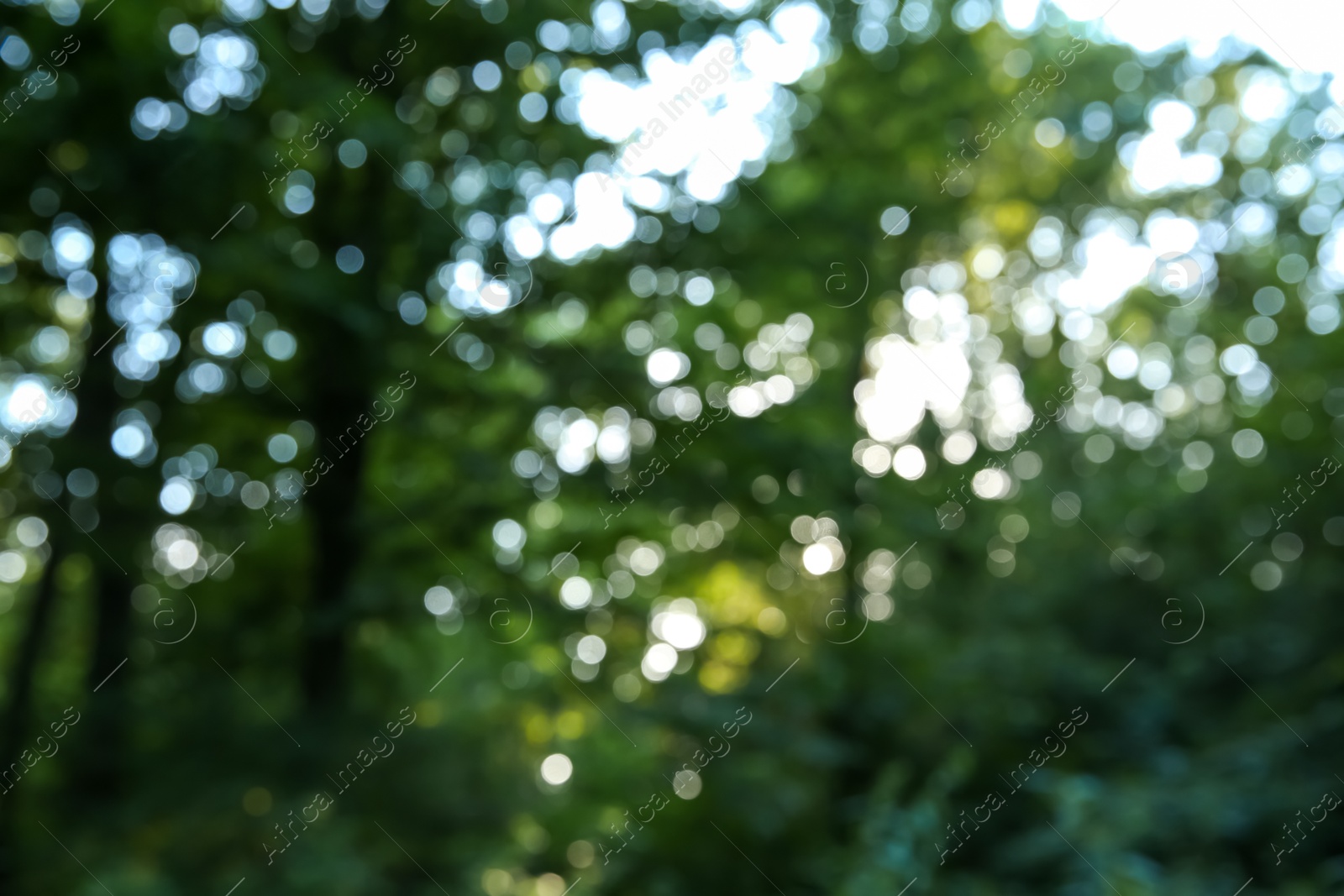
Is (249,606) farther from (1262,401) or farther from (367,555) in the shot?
(1262,401)

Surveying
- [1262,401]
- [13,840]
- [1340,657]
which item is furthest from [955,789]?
[13,840]

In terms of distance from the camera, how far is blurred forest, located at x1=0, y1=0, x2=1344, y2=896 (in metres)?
4.80

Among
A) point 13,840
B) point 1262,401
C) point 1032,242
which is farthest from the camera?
point 1032,242

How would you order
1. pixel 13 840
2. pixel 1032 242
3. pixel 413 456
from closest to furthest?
pixel 13 840
pixel 413 456
pixel 1032 242

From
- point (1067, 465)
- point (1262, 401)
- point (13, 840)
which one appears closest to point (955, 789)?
point (1067, 465)

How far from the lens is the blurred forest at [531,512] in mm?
4805

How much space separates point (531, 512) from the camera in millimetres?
5824

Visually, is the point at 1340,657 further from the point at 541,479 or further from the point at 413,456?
the point at 413,456

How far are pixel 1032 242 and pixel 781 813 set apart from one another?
7.06 metres

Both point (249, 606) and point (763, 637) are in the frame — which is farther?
point (763, 637)

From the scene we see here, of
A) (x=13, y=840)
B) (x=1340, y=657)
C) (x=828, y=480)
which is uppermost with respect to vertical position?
(x=828, y=480)

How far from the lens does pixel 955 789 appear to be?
23.2ft

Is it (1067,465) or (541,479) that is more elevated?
(541,479)

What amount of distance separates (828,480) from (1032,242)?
21.0ft
